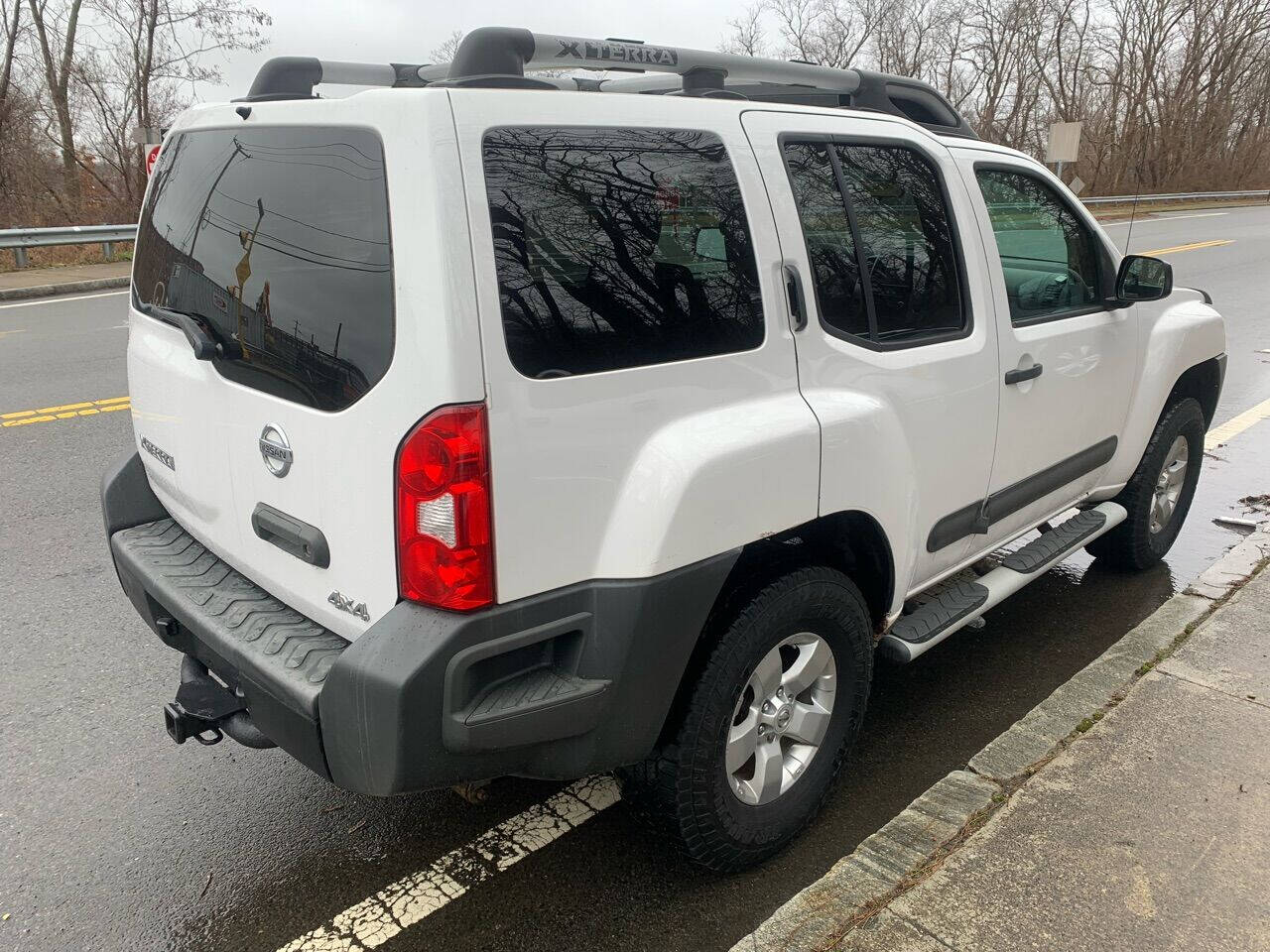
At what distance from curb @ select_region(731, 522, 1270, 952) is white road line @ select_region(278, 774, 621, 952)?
2.39 feet

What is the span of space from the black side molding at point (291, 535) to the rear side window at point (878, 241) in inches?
54.8

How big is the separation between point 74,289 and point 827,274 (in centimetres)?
1454

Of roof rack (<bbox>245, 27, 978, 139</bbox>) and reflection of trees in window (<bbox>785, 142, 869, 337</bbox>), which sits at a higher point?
roof rack (<bbox>245, 27, 978, 139</bbox>)

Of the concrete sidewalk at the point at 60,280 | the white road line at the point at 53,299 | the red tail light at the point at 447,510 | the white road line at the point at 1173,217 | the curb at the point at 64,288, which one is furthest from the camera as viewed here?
the white road line at the point at 1173,217

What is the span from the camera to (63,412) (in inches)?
278

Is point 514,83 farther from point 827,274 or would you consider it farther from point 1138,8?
point 1138,8

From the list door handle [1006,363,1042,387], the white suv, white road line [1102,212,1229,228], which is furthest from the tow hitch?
white road line [1102,212,1229,228]

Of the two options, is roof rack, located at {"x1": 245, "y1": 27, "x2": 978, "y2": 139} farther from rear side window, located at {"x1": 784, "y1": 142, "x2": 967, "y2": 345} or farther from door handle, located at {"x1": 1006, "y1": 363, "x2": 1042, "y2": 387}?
door handle, located at {"x1": 1006, "y1": 363, "x2": 1042, "y2": 387}

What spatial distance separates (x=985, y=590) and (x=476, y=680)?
201cm

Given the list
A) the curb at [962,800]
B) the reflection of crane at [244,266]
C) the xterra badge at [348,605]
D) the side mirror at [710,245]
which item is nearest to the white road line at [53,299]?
the reflection of crane at [244,266]

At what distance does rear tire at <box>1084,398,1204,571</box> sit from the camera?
424 cm

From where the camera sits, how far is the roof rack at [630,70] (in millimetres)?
→ 2158

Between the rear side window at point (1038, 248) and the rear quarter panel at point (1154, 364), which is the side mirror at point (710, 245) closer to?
the rear side window at point (1038, 248)

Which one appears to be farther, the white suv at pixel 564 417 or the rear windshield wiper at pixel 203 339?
the rear windshield wiper at pixel 203 339
